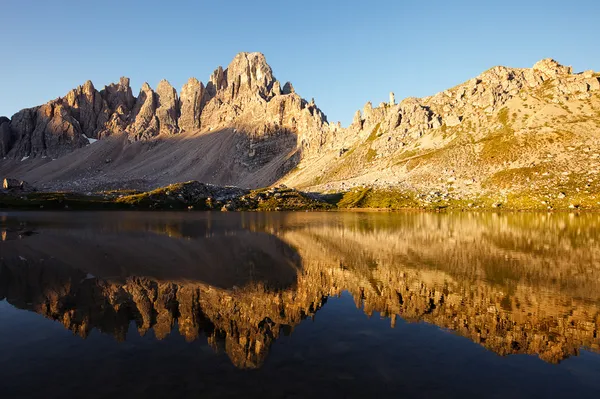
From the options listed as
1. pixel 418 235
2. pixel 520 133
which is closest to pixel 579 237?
pixel 418 235

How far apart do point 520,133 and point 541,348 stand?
19921 cm

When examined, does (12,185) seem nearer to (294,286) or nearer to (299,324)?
(294,286)

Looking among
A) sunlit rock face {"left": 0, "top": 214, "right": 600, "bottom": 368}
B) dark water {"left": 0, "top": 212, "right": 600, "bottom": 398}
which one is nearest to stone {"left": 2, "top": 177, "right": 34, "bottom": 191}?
sunlit rock face {"left": 0, "top": 214, "right": 600, "bottom": 368}

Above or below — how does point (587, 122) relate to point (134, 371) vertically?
above

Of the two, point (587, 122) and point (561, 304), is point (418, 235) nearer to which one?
point (561, 304)

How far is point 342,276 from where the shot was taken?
31.5 metres

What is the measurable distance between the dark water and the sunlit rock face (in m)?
0.15

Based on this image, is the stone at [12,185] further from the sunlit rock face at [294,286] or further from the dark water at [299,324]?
the dark water at [299,324]

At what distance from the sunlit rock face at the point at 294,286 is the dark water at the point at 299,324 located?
15 cm

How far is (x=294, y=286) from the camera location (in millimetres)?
27906

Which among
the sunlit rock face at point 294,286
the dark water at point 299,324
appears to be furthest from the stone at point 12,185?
the dark water at point 299,324

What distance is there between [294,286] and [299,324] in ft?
24.1

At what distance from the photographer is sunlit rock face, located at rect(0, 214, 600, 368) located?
1928 centimetres

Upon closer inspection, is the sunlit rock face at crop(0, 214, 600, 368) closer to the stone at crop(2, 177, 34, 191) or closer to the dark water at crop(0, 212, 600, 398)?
the dark water at crop(0, 212, 600, 398)
